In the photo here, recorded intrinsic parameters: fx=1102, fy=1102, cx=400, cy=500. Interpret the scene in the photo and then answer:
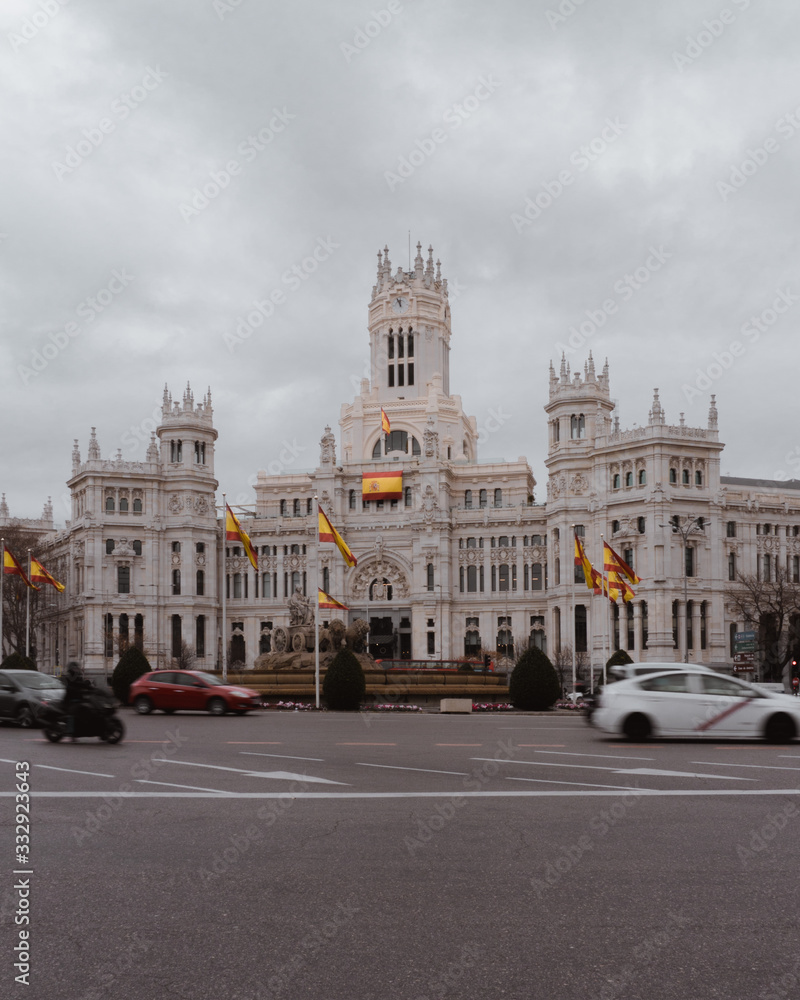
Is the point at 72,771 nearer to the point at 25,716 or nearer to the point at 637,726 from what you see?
the point at 25,716

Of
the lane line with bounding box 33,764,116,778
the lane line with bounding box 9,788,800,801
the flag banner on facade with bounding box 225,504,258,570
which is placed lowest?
the lane line with bounding box 33,764,116,778

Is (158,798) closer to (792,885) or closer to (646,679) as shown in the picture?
(792,885)

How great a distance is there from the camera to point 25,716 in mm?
26609

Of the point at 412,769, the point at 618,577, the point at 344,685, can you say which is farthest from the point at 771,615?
the point at 412,769

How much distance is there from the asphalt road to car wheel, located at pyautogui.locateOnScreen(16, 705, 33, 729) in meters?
10.6

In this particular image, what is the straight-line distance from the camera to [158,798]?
13.4m

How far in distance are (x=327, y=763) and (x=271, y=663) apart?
123 feet

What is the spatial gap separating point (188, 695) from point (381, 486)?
75.9 m

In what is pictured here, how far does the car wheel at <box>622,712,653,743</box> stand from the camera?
22094mm

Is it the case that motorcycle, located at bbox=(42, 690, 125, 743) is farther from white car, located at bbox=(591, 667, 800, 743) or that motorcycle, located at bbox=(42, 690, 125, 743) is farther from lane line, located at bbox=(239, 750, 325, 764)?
white car, located at bbox=(591, 667, 800, 743)

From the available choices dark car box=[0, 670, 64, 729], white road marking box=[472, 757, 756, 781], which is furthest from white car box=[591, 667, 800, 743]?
dark car box=[0, 670, 64, 729]

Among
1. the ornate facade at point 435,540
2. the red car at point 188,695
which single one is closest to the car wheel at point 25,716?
the red car at point 188,695

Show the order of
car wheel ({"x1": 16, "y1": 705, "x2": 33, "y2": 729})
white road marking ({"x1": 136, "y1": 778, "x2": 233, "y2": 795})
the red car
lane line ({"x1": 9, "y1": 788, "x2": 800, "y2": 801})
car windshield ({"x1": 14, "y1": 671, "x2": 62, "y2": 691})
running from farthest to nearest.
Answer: the red car
car windshield ({"x1": 14, "y1": 671, "x2": 62, "y2": 691})
car wheel ({"x1": 16, "y1": 705, "x2": 33, "y2": 729})
white road marking ({"x1": 136, "y1": 778, "x2": 233, "y2": 795})
lane line ({"x1": 9, "y1": 788, "x2": 800, "y2": 801})

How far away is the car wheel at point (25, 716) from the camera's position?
2650 cm
